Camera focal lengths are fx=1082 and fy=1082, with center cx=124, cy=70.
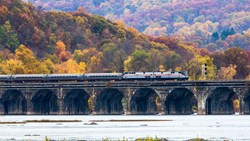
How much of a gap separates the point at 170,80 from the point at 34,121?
31.5m

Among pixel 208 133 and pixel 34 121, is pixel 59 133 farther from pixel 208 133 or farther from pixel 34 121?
pixel 34 121

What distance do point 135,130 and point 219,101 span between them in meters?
55.3

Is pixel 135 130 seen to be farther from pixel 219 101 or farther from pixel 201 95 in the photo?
pixel 219 101

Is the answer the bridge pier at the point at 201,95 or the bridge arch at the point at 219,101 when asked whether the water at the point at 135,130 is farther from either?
the bridge arch at the point at 219,101

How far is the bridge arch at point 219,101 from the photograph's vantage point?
635 feet

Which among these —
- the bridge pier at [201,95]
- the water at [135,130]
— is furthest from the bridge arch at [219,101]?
the water at [135,130]

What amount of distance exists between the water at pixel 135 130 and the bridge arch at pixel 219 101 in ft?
62.0

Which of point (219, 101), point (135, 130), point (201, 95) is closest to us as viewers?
point (135, 130)

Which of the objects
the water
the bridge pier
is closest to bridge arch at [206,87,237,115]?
the bridge pier

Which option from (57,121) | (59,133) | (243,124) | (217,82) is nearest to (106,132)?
(59,133)

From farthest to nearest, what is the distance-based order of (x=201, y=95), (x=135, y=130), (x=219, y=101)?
(x=219, y=101) → (x=201, y=95) → (x=135, y=130)

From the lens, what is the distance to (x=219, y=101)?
19562 centimetres

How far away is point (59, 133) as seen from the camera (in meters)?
138

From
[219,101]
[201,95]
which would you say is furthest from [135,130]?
[219,101]
